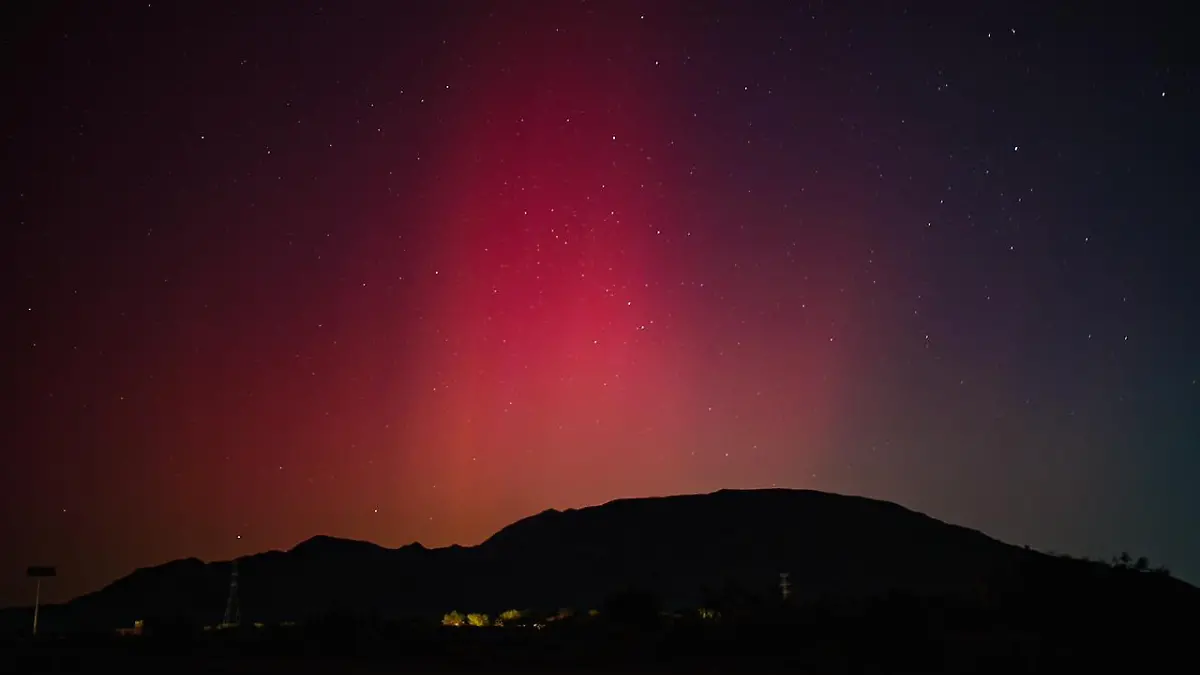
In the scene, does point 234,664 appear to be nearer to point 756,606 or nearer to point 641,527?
point 756,606

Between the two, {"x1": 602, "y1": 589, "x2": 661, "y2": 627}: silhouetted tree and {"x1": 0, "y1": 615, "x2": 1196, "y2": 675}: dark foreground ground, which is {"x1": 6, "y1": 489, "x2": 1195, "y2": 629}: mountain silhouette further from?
{"x1": 0, "y1": 615, "x2": 1196, "y2": 675}: dark foreground ground

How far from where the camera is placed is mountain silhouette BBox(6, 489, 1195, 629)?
94.8 metres

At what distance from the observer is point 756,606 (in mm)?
35094

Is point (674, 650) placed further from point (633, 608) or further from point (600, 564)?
point (600, 564)

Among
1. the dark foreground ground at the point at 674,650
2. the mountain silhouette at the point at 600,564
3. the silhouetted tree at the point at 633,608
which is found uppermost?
the mountain silhouette at the point at 600,564

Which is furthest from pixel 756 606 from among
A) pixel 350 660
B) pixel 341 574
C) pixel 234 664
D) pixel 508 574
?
pixel 341 574

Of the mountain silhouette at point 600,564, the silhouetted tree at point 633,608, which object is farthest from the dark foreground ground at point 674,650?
the mountain silhouette at point 600,564

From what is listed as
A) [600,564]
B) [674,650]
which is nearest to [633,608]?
[674,650]

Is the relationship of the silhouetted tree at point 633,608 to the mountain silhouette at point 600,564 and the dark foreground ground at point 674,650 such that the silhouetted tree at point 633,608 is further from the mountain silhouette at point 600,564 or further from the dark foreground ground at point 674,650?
the mountain silhouette at point 600,564

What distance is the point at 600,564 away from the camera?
351 feet

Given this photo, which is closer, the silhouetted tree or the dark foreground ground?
the dark foreground ground

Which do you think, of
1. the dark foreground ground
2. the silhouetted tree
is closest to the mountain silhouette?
the silhouetted tree

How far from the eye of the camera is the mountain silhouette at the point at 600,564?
94750 millimetres

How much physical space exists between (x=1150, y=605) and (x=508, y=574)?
83.9 metres
